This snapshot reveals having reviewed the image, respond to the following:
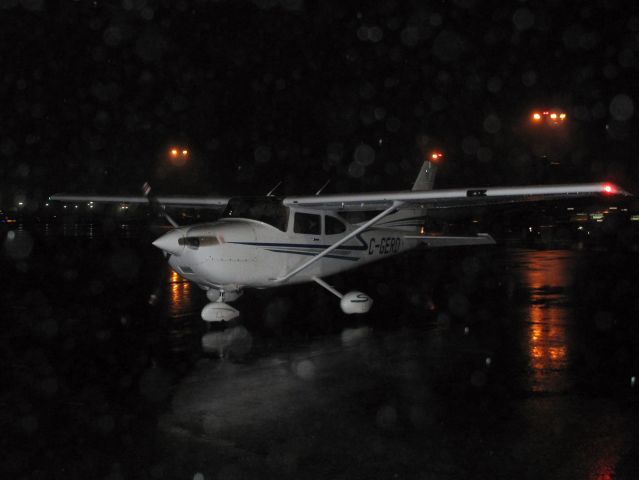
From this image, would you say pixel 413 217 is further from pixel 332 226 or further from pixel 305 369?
pixel 305 369

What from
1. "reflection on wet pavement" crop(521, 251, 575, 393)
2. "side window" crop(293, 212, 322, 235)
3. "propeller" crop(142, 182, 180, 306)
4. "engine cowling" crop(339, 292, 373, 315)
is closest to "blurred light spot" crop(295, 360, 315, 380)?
"reflection on wet pavement" crop(521, 251, 575, 393)

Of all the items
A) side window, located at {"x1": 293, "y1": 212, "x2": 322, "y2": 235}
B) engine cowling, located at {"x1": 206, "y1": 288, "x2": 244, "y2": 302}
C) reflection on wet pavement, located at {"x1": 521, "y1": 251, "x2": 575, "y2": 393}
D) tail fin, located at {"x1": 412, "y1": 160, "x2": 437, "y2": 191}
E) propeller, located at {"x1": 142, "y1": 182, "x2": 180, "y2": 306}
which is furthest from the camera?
tail fin, located at {"x1": 412, "y1": 160, "x2": 437, "y2": 191}

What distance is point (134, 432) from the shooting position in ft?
15.1

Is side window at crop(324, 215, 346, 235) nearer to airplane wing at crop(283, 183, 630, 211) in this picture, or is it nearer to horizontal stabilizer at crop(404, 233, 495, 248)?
airplane wing at crop(283, 183, 630, 211)

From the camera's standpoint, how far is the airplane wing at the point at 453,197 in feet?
26.7

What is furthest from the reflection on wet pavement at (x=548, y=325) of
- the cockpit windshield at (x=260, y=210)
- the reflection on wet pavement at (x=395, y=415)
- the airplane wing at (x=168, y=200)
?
the airplane wing at (x=168, y=200)

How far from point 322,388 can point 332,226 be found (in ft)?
18.2

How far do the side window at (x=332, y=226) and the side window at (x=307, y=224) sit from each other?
0.23 meters

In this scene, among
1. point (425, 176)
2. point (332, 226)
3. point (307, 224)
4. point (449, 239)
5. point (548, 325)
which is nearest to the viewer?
point (548, 325)

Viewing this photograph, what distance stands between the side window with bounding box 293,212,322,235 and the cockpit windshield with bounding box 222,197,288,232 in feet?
0.94

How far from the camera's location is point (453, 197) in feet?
30.2

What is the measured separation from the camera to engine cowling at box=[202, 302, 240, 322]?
882 cm

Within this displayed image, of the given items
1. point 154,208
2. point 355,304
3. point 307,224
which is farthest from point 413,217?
point 154,208

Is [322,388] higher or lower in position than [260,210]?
lower
